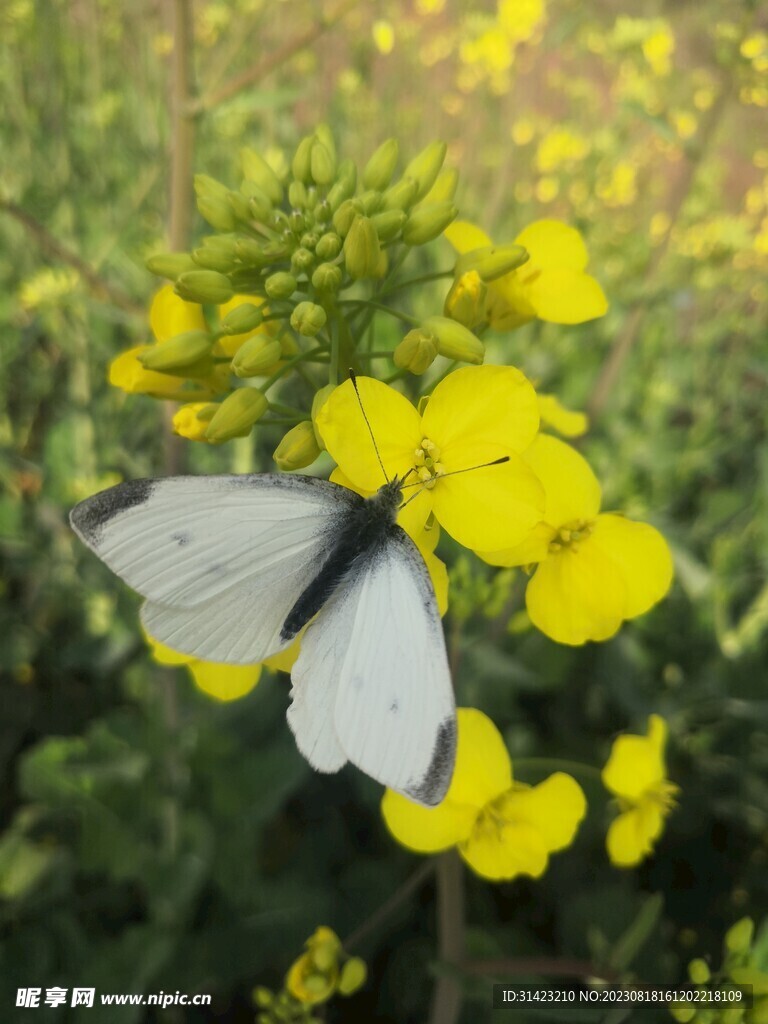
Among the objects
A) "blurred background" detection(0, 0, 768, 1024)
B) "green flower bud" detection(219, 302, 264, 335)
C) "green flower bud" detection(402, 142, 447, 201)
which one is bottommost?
"blurred background" detection(0, 0, 768, 1024)

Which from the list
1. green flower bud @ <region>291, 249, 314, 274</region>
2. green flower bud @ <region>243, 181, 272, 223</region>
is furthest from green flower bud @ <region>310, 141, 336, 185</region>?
green flower bud @ <region>291, 249, 314, 274</region>

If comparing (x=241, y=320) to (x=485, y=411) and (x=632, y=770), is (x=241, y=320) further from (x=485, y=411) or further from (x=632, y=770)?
(x=632, y=770)

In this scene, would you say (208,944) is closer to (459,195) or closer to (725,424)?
(725,424)

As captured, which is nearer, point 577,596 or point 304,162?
point 577,596

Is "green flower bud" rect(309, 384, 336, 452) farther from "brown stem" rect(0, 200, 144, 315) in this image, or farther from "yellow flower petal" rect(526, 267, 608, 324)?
"brown stem" rect(0, 200, 144, 315)

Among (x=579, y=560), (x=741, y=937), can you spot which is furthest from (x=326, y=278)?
(x=741, y=937)

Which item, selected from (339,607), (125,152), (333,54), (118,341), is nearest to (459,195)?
(125,152)

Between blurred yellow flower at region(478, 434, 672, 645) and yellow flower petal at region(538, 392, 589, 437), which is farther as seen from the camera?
yellow flower petal at region(538, 392, 589, 437)
